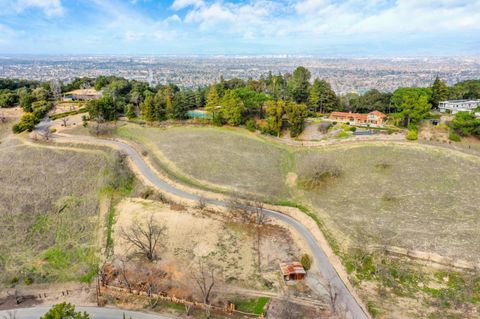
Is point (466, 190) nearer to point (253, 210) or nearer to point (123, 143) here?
point (253, 210)

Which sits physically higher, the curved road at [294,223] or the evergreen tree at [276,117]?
the evergreen tree at [276,117]

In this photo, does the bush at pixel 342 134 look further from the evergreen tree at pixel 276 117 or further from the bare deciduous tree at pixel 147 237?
the bare deciduous tree at pixel 147 237

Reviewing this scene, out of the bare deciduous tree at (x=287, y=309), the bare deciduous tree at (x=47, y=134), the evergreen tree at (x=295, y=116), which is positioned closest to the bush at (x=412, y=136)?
the evergreen tree at (x=295, y=116)

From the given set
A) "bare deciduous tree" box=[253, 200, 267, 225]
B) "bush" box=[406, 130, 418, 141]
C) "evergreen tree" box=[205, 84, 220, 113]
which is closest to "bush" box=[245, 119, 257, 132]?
"evergreen tree" box=[205, 84, 220, 113]

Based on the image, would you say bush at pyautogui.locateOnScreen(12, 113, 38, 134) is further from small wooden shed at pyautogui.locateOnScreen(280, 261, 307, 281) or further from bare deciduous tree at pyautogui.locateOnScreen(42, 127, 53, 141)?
small wooden shed at pyautogui.locateOnScreen(280, 261, 307, 281)

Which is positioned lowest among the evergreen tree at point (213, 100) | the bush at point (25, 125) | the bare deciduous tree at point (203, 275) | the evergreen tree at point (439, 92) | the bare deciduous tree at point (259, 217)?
the bare deciduous tree at point (203, 275)

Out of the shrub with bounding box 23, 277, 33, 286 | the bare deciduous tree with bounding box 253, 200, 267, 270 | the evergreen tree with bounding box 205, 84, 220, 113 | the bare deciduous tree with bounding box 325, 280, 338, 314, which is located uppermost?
the evergreen tree with bounding box 205, 84, 220, 113
